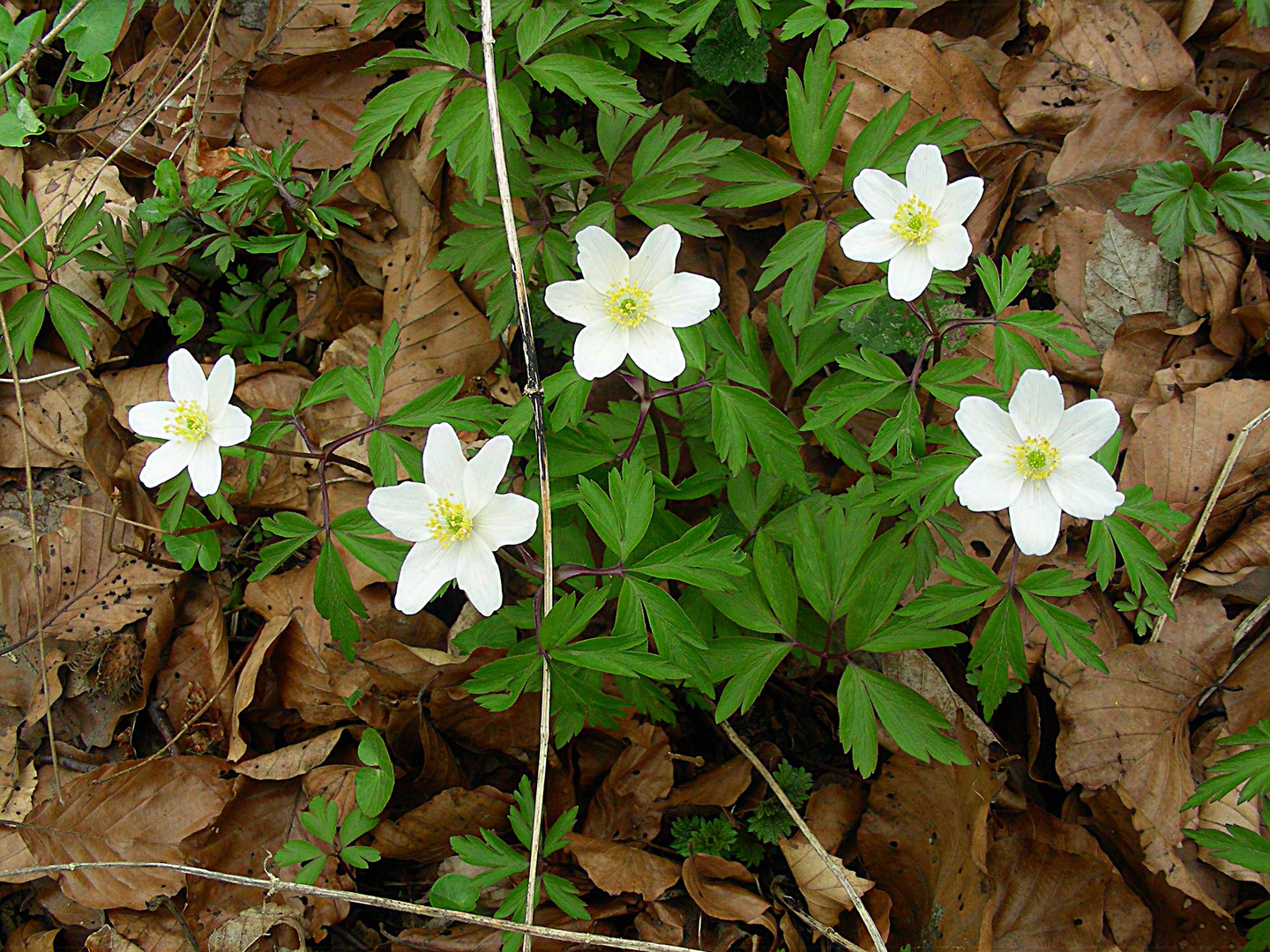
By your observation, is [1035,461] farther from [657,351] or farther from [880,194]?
[657,351]

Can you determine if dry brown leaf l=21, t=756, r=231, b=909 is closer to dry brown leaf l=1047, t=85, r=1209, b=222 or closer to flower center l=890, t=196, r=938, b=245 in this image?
flower center l=890, t=196, r=938, b=245

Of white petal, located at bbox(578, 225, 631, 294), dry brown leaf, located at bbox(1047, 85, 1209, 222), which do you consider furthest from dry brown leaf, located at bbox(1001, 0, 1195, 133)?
white petal, located at bbox(578, 225, 631, 294)

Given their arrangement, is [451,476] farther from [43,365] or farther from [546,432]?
[43,365]

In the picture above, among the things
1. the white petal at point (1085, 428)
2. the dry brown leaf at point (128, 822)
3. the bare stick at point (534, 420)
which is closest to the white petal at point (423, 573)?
the bare stick at point (534, 420)

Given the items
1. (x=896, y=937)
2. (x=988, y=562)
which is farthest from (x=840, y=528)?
(x=896, y=937)

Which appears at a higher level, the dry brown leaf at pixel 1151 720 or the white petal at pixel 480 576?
the white petal at pixel 480 576

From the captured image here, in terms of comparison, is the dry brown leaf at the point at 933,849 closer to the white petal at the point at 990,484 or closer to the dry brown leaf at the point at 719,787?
the dry brown leaf at the point at 719,787
